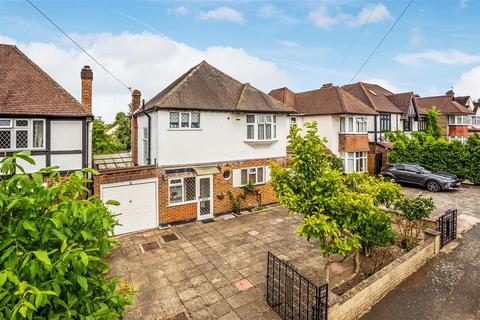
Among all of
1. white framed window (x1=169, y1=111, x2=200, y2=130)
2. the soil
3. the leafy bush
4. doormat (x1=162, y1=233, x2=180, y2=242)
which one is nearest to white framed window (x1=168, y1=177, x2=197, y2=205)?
doormat (x1=162, y1=233, x2=180, y2=242)

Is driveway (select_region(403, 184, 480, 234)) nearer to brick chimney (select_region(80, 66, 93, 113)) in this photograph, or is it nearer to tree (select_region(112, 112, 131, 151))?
brick chimney (select_region(80, 66, 93, 113))

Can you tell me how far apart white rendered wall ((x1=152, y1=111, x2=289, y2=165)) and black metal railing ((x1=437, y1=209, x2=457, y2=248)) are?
8.38 m

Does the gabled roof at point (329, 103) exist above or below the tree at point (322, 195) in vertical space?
above

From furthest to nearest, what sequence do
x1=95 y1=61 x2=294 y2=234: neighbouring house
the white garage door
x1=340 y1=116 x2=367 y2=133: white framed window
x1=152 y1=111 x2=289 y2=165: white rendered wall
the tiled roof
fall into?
x1=340 y1=116 x2=367 y2=133: white framed window
the tiled roof
x1=152 y1=111 x2=289 y2=165: white rendered wall
x1=95 y1=61 x2=294 y2=234: neighbouring house
the white garage door

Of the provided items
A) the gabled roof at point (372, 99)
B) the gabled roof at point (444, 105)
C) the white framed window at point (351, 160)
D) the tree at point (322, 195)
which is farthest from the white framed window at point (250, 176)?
the gabled roof at point (444, 105)

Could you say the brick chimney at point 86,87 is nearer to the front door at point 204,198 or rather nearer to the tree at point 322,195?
the front door at point 204,198

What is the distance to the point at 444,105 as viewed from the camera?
35.5 meters

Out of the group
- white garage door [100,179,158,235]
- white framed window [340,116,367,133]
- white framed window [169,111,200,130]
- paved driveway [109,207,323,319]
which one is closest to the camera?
paved driveway [109,207,323,319]

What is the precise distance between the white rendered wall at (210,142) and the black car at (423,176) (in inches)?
429

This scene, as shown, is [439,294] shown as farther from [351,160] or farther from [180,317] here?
[351,160]

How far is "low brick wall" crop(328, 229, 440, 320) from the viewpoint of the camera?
18.9ft

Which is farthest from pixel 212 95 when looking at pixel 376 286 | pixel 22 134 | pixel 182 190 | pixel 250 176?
pixel 376 286

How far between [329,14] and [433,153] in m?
15.9

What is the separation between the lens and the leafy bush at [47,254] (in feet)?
7.19
